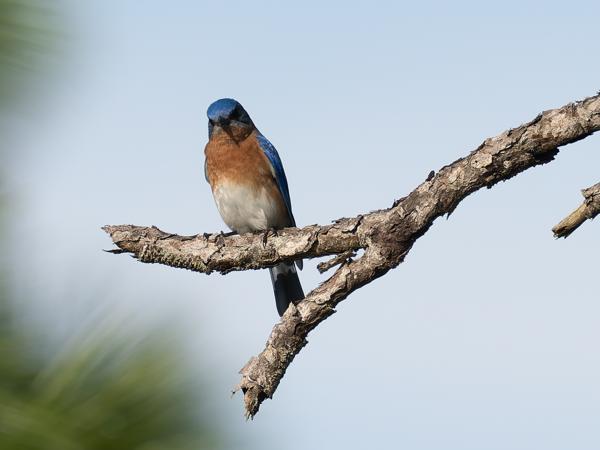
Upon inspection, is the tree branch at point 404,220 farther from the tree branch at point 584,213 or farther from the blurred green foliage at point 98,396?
the blurred green foliage at point 98,396

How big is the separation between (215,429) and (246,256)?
1.58 meters

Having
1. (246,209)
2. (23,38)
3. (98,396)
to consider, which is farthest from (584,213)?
(246,209)

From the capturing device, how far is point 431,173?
11.5 ft

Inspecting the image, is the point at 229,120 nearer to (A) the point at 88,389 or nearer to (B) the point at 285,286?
(B) the point at 285,286

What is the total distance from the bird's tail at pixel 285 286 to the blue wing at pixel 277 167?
1.22ft

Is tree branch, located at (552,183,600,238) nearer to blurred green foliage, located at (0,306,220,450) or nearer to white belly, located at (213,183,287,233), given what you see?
blurred green foliage, located at (0,306,220,450)

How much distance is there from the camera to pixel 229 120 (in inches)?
258

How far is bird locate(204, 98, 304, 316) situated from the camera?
610 cm

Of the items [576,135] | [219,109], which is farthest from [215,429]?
[219,109]

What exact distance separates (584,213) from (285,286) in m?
3.63

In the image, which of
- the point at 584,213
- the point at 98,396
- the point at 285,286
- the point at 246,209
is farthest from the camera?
the point at 285,286

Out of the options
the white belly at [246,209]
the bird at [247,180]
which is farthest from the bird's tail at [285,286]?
Result: the white belly at [246,209]

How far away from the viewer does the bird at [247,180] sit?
20.0 feet

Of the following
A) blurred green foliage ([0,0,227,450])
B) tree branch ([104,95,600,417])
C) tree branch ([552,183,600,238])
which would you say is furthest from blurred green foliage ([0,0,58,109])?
tree branch ([552,183,600,238])
